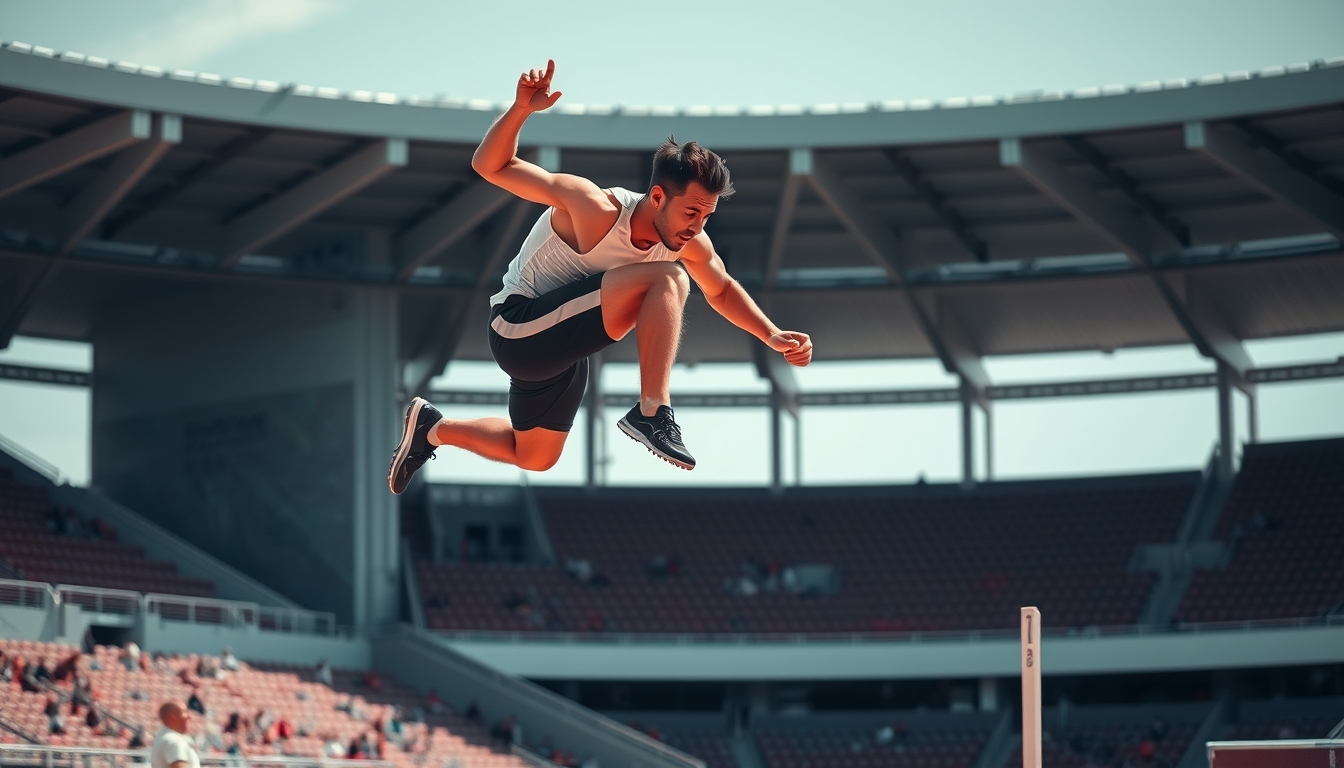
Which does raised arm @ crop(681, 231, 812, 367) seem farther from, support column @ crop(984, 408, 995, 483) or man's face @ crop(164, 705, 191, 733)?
support column @ crop(984, 408, 995, 483)

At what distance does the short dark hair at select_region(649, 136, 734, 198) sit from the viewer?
255 inches

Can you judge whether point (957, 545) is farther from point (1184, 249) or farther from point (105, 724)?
point (105, 724)

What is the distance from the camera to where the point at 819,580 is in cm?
3103

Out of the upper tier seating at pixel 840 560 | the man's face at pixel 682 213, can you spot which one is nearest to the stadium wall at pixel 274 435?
the upper tier seating at pixel 840 560

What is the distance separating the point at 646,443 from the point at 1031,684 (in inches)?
84.5

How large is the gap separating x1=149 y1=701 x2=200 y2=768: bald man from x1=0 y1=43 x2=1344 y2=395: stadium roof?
1625 centimetres

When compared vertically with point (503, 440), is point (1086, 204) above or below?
above

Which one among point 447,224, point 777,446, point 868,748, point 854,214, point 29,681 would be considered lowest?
point 868,748

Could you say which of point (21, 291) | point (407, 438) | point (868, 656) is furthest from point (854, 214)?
point (407, 438)

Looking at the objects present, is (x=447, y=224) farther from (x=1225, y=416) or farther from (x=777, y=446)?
(x=1225, y=416)

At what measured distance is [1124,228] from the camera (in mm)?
26984

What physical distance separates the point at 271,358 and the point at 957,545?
12773mm

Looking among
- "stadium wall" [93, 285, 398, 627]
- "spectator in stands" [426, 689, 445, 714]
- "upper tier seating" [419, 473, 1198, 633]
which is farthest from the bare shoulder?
"upper tier seating" [419, 473, 1198, 633]

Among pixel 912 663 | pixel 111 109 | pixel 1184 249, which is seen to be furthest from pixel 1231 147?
pixel 111 109
